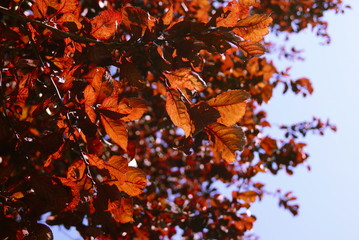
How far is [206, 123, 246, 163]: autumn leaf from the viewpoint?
1080 mm

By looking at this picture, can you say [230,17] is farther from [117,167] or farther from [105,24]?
[117,167]

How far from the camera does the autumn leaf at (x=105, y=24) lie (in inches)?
44.7

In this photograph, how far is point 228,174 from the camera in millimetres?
2891

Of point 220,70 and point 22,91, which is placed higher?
point 220,70

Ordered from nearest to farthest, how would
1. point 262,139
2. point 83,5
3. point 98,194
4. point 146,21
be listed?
point 146,21
point 98,194
point 262,139
point 83,5

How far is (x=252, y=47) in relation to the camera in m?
1.07

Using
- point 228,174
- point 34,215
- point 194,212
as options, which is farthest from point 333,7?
point 34,215

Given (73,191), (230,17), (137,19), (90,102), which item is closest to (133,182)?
(73,191)

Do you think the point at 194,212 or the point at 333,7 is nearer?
the point at 194,212

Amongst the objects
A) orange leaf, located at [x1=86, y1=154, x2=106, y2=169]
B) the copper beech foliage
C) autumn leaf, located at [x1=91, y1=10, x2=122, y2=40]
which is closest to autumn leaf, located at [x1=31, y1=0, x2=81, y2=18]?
the copper beech foliage

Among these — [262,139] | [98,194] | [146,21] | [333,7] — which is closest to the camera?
[146,21]

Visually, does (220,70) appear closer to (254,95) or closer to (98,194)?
(254,95)

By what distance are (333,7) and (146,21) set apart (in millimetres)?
5571

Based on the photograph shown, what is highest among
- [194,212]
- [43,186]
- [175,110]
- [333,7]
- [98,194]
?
[333,7]
